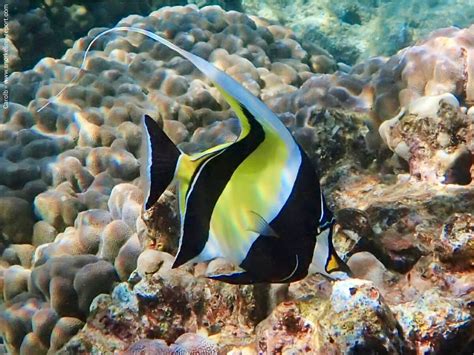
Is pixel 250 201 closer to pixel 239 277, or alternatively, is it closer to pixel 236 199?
pixel 236 199

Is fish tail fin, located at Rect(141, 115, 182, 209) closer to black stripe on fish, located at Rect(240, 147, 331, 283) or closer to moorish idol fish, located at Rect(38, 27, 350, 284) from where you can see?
moorish idol fish, located at Rect(38, 27, 350, 284)

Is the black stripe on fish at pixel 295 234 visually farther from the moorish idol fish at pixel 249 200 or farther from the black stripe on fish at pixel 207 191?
the black stripe on fish at pixel 207 191

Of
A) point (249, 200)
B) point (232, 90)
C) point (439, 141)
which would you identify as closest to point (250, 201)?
point (249, 200)

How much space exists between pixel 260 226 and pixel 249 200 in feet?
0.23

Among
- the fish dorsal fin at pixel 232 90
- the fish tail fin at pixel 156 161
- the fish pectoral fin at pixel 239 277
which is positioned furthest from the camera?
the fish pectoral fin at pixel 239 277

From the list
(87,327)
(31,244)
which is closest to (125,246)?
(87,327)

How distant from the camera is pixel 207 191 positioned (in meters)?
1.23

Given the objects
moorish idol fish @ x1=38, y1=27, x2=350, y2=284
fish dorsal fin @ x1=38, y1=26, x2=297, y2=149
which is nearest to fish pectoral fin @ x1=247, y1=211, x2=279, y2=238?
moorish idol fish @ x1=38, y1=27, x2=350, y2=284

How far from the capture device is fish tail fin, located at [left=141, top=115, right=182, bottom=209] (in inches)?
45.3

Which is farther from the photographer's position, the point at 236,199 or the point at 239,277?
the point at 239,277

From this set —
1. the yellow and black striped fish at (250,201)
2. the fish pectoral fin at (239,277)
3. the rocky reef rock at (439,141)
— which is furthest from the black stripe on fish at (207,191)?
the rocky reef rock at (439,141)

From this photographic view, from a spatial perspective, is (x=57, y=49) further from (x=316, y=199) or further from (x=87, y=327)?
(x=316, y=199)

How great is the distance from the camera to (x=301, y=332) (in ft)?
5.03

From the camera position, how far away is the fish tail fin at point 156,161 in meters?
1.15
